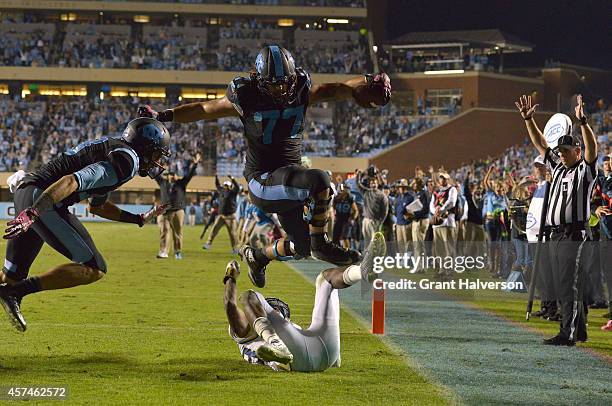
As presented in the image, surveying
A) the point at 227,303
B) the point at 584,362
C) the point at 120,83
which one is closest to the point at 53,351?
the point at 227,303

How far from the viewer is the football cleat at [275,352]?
21.4ft

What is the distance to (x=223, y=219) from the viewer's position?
24266 mm

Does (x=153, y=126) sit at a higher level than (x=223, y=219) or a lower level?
higher

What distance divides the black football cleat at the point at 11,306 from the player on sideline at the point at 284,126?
172cm

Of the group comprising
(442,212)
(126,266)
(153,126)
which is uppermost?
(153,126)

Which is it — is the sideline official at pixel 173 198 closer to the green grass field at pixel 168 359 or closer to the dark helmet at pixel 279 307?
the green grass field at pixel 168 359

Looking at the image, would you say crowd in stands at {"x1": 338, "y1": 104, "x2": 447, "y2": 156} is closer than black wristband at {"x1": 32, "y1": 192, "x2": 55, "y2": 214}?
No

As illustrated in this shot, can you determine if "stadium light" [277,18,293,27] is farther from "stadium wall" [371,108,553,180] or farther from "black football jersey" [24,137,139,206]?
"black football jersey" [24,137,139,206]

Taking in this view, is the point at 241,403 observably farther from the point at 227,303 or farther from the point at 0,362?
the point at 0,362

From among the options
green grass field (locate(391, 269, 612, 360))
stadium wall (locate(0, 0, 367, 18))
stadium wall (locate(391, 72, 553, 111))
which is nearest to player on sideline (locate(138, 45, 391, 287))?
green grass field (locate(391, 269, 612, 360))

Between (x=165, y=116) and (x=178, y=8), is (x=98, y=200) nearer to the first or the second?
(x=165, y=116)

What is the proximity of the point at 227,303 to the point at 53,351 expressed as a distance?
1.90 meters

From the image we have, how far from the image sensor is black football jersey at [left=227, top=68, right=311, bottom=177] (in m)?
7.71

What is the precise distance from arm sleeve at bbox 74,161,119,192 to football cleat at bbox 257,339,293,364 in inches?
69.1
